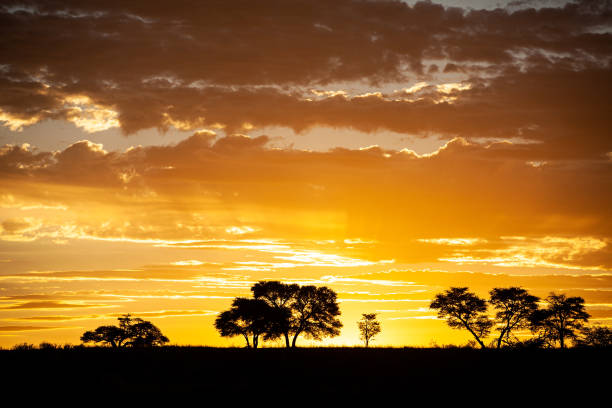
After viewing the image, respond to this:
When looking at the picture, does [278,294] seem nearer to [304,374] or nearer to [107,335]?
[107,335]

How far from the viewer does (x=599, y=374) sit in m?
30.8

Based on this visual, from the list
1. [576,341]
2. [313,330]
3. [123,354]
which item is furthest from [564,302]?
[123,354]

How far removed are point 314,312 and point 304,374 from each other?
191ft

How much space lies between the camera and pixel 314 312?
89.1m

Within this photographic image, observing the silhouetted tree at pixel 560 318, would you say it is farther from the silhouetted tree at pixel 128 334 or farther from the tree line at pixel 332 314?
the silhouetted tree at pixel 128 334

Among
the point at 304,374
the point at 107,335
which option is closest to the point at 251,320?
the point at 107,335

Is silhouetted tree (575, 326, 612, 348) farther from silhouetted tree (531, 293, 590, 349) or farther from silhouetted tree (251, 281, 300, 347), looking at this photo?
silhouetted tree (251, 281, 300, 347)

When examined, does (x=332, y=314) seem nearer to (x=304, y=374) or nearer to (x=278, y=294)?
(x=278, y=294)

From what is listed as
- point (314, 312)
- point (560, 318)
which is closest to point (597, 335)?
point (560, 318)

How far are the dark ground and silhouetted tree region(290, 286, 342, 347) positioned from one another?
152 feet

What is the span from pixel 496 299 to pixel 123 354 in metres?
64.4

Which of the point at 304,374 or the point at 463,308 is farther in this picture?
the point at 463,308

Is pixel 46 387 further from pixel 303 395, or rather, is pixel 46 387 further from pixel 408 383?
pixel 408 383

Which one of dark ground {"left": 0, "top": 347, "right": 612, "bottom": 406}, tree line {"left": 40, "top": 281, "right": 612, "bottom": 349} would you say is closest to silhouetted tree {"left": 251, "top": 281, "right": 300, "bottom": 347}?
tree line {"left": 40, "top": 281, "right": 612, "bottom": 349}
